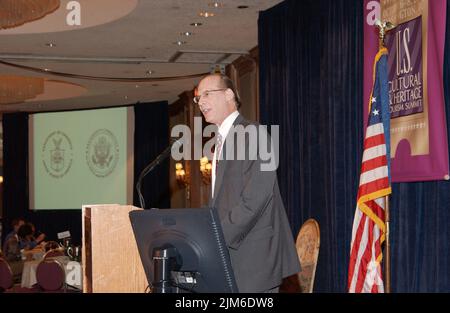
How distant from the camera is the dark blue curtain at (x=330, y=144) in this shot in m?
4.87

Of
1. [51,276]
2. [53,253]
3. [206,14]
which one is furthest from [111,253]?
[206,14]

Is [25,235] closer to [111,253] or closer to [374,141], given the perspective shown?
[374,141]

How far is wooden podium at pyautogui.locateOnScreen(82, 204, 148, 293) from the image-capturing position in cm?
330

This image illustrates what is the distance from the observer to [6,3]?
5.95 m

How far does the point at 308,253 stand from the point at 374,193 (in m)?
0.96

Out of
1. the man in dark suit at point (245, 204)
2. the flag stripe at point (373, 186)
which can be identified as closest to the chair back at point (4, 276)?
the flag stripe at point (373, 186)

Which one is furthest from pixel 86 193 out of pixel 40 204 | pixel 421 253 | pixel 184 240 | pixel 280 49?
pixel 184 240

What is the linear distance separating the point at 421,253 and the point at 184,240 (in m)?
3.25

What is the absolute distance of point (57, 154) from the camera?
16.5 metres

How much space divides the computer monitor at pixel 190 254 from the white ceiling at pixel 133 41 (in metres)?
5.83
